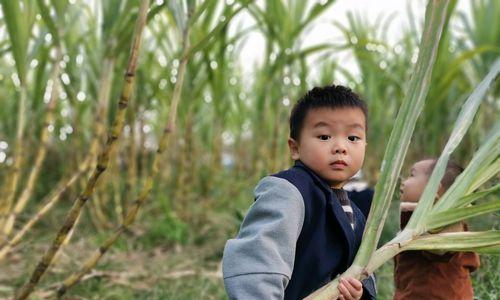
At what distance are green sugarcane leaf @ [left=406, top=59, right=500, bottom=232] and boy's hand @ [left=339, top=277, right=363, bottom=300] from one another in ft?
0.35

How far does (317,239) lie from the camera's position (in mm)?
768

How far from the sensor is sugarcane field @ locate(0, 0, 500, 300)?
2.40 ft

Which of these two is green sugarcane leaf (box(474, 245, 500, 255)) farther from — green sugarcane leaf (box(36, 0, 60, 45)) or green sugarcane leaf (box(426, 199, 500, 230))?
green sugarcane leaf (box(36, 0, 60, 45))

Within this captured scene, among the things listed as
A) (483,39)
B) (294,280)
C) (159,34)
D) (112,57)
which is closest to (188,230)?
(159,34)

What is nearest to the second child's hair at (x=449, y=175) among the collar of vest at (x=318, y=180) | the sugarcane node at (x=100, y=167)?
the collar of vest at (x=318, y=180)

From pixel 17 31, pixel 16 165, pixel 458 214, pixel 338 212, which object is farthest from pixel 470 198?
pixel 16 165

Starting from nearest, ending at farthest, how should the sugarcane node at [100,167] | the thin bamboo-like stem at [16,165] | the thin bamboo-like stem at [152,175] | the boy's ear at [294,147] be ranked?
the boy's ear at [294,147], the sugarcane node at [100,167], the thin bamboo-like stem at [152,175], the thin bamboo-like stem at [16,165]

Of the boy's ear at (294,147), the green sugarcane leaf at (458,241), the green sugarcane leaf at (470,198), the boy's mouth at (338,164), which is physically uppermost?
the boy's ear at (294,147)

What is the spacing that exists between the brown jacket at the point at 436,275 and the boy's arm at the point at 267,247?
319mm

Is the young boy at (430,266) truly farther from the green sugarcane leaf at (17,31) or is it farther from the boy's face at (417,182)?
the green sugarcane leaf at (17,31)

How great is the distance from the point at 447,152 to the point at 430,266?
265 mm

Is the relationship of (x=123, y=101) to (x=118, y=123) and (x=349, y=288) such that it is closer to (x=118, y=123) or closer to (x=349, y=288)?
(x=118, y=123)

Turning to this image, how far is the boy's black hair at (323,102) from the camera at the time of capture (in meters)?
0.79

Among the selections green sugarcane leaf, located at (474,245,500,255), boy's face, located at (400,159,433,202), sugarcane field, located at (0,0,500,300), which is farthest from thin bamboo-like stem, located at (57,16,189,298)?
green sugarcane leaf, located at (474,245,500,255)
